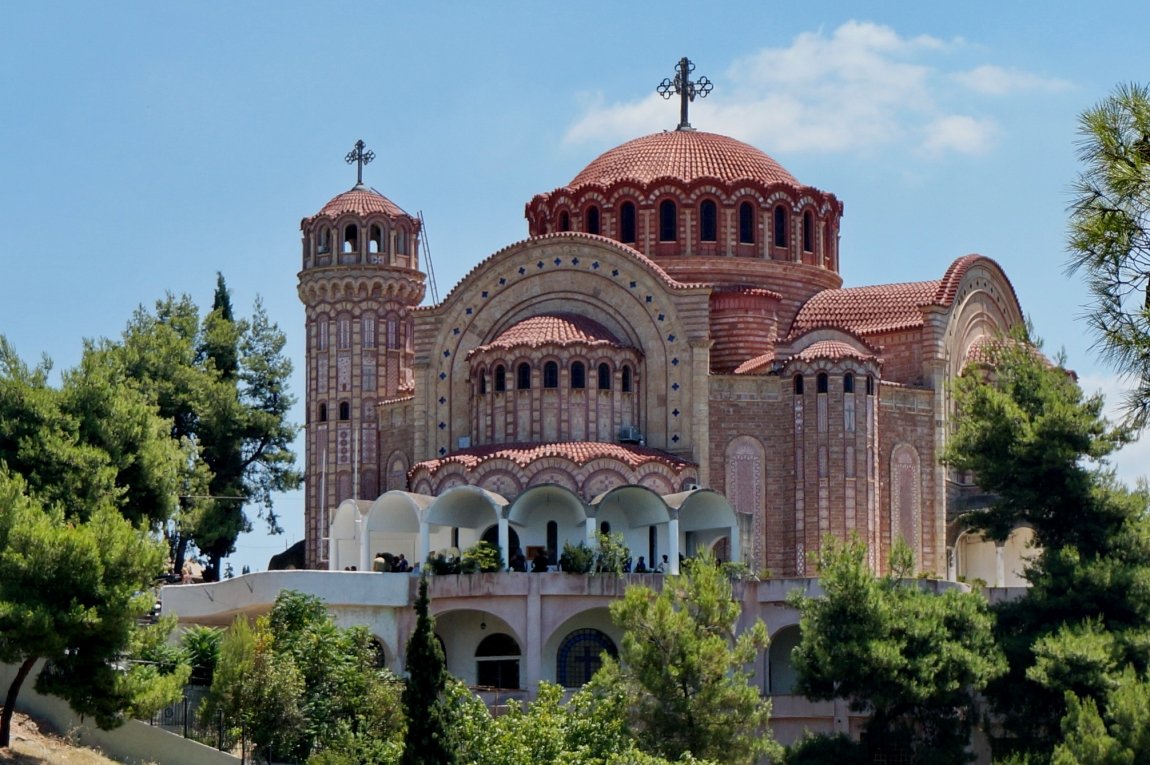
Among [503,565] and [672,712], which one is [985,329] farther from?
[672,712]

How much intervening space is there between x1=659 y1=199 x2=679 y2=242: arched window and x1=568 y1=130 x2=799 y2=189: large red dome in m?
0.70

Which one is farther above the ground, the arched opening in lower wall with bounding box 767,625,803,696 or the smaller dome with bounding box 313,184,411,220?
the smaller dome with bounding box 313,184,411,220

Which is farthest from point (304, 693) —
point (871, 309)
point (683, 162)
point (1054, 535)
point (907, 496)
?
point (683, 162)

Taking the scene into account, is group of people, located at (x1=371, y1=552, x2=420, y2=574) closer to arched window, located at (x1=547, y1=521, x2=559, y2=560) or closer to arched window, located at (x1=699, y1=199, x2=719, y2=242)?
arched window, located at (x1=547, y1=521, x2=559, y2=560)

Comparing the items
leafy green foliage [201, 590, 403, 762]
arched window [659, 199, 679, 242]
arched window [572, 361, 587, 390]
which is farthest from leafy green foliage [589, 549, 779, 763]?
arched window [659, 199, 679, 242]

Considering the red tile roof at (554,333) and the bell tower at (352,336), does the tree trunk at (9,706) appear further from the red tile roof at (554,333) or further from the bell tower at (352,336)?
the bell tower at (352,336)

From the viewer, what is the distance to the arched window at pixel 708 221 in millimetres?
56812

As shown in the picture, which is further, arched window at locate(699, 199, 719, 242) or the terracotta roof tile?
arched window at locate(699, 199, 719, 242)

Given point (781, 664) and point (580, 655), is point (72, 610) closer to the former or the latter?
point (580, 655)

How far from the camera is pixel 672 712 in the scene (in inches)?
1555

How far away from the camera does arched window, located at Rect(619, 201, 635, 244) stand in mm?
57219

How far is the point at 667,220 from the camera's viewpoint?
56.9 meters

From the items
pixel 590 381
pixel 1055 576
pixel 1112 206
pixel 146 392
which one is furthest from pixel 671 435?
pixel 1112 206

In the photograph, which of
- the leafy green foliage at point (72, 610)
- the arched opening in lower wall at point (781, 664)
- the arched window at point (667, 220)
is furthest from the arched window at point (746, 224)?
the leafy green foliage at point (72, 610)
